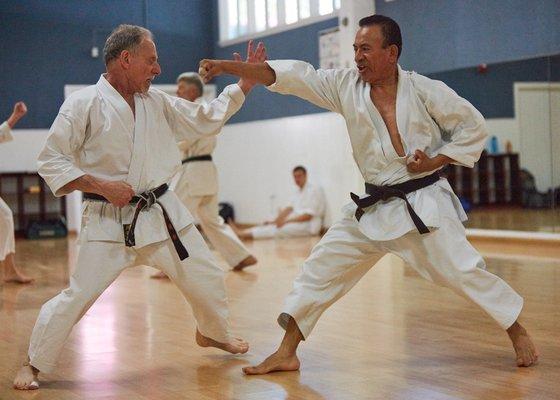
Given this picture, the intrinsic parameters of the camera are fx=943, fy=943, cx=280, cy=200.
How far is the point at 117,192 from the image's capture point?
11.3 ft

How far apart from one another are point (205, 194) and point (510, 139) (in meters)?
8.41

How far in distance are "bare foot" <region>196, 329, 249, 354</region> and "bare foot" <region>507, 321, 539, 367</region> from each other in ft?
3.60

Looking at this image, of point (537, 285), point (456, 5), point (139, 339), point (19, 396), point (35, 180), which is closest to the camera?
point (19, 396)

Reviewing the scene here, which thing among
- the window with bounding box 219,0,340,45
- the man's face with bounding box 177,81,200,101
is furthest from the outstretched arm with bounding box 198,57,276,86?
the window with bounding box 219,0,340,45

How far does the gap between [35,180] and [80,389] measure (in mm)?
9513

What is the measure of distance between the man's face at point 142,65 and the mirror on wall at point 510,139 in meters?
10.4

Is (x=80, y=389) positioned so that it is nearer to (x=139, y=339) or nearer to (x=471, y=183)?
(x=139, y=339)

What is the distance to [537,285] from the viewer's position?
5.87 m

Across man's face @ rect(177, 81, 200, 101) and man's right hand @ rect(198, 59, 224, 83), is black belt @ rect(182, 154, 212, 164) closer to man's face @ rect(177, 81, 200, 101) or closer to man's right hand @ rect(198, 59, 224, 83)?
man's face @ rect(177, 81, 200, 101)

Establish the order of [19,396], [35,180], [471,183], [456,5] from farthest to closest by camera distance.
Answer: [471,183]
[35,180]
[456,5]
[19,396]

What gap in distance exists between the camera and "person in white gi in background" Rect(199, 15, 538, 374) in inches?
138

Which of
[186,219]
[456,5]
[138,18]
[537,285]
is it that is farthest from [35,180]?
[186,219]

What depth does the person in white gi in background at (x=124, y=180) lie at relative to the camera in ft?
11.4

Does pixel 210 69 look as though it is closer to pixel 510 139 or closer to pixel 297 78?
pixel 297 78
